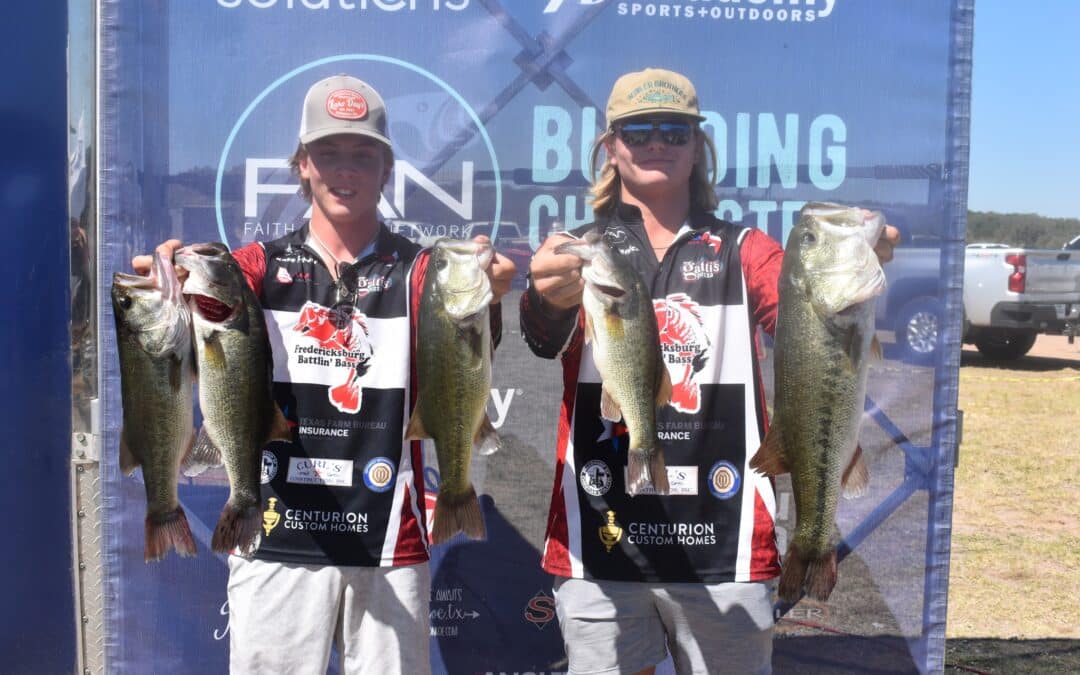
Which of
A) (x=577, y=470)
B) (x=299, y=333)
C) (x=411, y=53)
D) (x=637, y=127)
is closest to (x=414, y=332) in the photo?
(x=299, y=333)

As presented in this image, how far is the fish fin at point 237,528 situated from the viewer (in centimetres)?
285

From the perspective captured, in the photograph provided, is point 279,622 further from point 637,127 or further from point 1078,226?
point 1078,226

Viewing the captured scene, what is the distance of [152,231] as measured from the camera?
156 inches

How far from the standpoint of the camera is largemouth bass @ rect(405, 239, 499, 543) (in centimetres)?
269

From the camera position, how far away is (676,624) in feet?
10.3

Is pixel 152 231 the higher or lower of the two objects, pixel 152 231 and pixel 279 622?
the higher

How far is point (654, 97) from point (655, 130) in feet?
0.35

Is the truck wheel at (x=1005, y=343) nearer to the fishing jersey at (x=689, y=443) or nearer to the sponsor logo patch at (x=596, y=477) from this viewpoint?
the fishing jersey at (x=689, y=443)

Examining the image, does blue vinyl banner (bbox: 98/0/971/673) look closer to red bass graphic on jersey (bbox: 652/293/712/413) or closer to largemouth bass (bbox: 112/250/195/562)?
red bass graphic on jersey (bbox: 652/293/712/413)

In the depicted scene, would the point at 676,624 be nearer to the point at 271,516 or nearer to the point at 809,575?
the point at 809,575

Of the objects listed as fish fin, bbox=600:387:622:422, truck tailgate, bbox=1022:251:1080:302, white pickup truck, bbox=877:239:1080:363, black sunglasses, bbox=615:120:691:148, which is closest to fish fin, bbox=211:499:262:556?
fish fin, bbox=600:387:622:422

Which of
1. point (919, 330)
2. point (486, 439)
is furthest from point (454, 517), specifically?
point (919, 330)

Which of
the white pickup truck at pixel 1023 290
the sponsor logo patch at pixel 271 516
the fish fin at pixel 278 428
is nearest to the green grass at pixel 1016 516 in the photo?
the white pickup truck at pixel 1023 290

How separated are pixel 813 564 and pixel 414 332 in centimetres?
141
